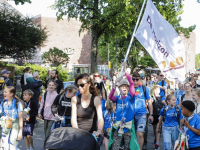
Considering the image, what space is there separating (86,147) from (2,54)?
15.6 meters

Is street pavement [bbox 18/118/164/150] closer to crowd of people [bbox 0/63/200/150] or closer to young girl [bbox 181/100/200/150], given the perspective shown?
crowd of people [bbox 0/63/200/150]

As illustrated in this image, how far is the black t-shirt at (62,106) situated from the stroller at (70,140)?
2.10m

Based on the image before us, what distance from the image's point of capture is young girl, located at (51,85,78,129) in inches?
211

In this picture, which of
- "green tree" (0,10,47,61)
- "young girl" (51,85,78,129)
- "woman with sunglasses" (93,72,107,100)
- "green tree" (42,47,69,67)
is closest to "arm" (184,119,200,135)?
"young girl" (51,85,78,129)

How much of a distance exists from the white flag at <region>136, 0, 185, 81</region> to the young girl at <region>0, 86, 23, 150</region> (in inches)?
142

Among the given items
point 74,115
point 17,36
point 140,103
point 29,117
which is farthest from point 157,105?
point 17,36

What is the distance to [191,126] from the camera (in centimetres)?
438

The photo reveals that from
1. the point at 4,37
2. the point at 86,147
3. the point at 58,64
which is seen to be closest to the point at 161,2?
the point at 58,64

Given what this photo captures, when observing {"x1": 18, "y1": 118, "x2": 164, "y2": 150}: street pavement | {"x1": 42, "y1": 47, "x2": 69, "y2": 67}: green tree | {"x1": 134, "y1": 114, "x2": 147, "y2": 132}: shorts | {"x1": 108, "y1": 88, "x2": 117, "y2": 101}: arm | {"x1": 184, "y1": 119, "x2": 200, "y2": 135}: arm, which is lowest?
{"x1": 18, "y1": 118, "x2": 164, "y2": 150}: street pavement

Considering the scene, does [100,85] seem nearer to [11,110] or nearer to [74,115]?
[11,110]

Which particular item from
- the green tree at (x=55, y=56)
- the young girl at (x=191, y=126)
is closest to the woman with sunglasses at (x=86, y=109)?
the young girl at (x=191, y=126)

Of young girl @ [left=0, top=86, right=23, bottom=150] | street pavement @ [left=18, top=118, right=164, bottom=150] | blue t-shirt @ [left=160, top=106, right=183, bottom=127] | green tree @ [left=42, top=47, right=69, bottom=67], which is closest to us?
young girl @ [left=0, top=86, right=23, bottom=150]

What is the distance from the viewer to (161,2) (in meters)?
24.7

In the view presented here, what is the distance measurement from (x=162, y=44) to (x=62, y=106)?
3389mm
